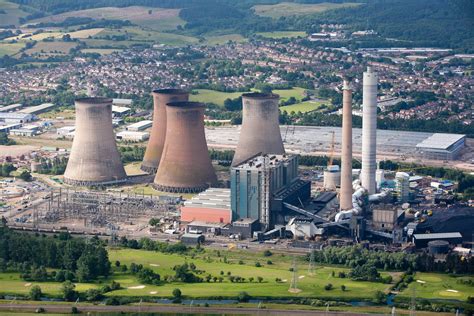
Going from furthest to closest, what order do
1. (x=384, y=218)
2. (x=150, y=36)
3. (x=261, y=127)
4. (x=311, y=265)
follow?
(x=150, y=36)
(x=261, y=127)
(x=384, y=218)
(x=311, y=265)

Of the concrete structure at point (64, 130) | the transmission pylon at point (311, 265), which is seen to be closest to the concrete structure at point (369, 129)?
the transmission pylon at point (311, 265)

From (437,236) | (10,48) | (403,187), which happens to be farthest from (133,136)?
(10,48)

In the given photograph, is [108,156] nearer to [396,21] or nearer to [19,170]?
[19,170]

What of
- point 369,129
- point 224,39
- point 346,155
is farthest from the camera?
point 224,39

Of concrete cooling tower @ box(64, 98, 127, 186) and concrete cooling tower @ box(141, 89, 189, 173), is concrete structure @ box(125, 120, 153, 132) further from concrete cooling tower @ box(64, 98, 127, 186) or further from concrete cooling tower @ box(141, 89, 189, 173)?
concrete cooling tower @ box(64, 98, 127, 186)

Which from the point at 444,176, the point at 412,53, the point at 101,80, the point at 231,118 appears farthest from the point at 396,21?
the point at 444,176

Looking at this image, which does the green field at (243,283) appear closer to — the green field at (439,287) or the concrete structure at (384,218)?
the green field at (439,287)

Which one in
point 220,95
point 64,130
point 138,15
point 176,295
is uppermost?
point 138,15

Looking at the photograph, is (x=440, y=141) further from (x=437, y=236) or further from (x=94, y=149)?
(x=94, y=149)
